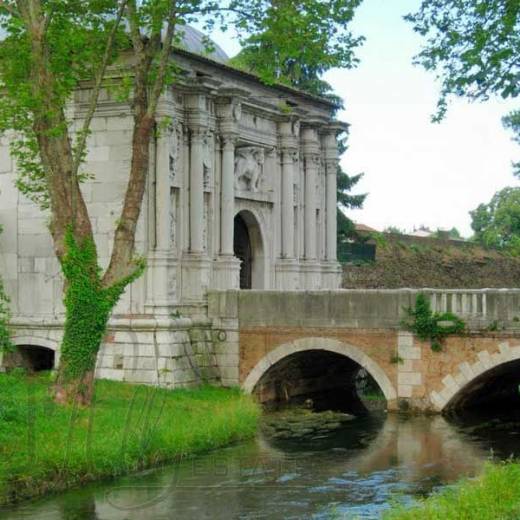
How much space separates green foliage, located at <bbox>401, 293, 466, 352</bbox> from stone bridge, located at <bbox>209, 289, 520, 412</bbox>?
0.50ft

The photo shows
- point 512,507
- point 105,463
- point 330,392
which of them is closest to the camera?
point 512,507

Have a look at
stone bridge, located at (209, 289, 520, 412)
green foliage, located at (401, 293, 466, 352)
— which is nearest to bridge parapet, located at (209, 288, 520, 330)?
stone bridge, located at (209, 289, 520, 412)

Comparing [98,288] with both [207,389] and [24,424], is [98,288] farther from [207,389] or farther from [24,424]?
[207,389]

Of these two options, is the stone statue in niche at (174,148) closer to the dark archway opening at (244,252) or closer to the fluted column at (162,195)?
the fluted column at (162,195)

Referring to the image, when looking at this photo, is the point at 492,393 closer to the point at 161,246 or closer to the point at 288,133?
the point at 288,133

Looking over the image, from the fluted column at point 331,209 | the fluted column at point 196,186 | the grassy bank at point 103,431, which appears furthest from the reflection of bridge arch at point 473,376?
the fluted column at point 331,209

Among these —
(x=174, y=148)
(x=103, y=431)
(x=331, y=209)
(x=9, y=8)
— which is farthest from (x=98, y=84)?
(x=331, y=209)

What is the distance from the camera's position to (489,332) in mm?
23516

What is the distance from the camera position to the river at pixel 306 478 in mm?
16125

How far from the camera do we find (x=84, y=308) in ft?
70.4

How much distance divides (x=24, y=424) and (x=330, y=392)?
1232 centimetres

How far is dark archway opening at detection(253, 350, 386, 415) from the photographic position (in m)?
26.9

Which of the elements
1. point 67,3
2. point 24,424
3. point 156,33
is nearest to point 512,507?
point 24,424

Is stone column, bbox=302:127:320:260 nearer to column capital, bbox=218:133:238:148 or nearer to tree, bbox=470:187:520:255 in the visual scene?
column capital, bbox=218:133:238:148
